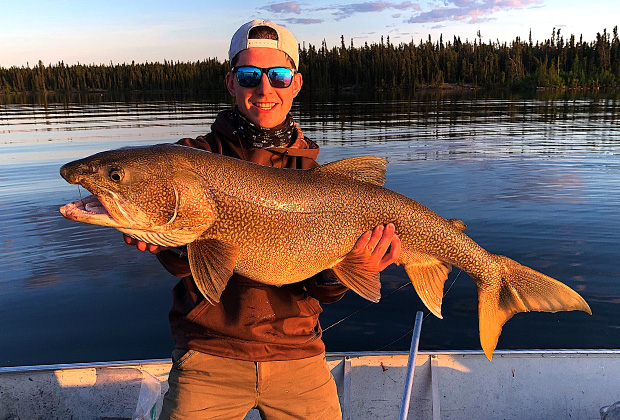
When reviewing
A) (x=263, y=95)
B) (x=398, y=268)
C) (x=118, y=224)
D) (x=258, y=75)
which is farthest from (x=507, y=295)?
(x=398, y=268)

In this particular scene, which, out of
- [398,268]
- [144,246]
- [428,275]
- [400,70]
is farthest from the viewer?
[400,70]

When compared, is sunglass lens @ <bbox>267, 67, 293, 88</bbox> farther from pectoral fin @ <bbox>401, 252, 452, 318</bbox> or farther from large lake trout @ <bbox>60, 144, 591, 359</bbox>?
pectoral fin @ <bbox>401, 252, 452, 318</bbox>

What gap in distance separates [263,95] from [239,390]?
184 cm

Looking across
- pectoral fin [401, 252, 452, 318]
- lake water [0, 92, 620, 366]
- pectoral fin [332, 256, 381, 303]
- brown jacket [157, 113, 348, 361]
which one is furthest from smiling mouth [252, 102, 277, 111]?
lake water [0, 92, 620, 366]

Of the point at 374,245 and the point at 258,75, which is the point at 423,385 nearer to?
the point at 374,245

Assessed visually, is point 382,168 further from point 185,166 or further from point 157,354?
point 157,354

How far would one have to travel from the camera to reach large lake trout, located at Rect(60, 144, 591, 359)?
2777 mm

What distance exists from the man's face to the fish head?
686mm

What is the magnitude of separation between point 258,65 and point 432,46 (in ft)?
497

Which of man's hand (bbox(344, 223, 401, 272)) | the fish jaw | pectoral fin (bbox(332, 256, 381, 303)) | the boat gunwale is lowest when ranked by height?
the boat gunwale

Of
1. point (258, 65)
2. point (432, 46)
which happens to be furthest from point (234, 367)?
point (432, 46)

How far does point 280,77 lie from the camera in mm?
3455

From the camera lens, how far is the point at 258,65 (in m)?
3.41

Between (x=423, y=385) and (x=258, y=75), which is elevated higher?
(x=258, y=75)
